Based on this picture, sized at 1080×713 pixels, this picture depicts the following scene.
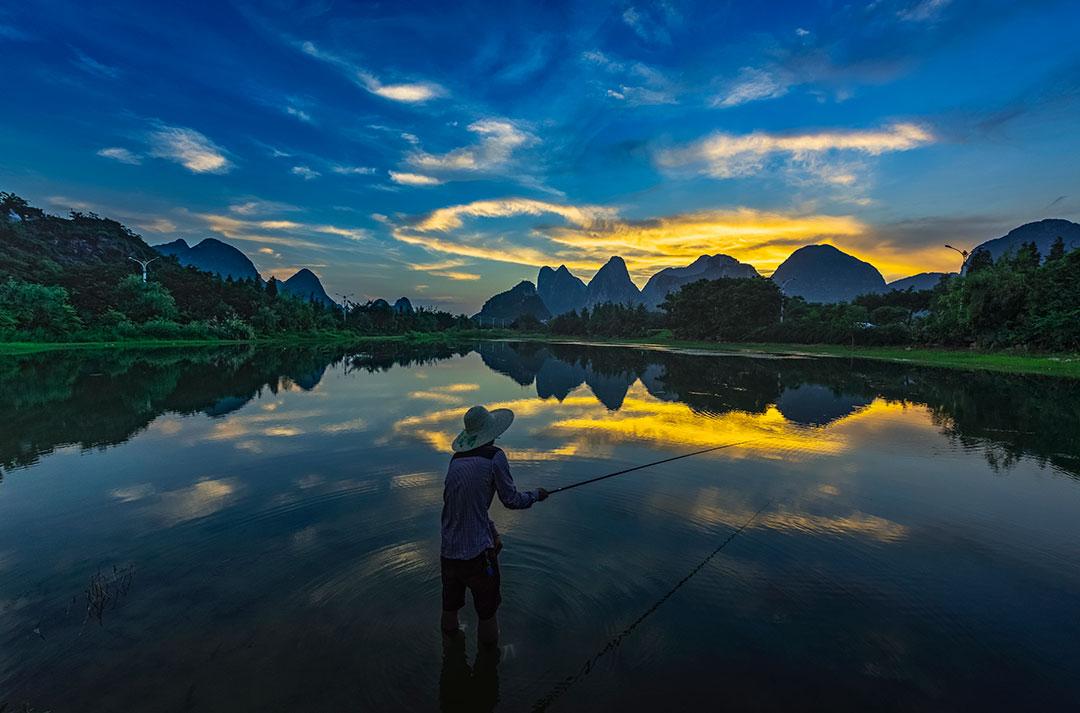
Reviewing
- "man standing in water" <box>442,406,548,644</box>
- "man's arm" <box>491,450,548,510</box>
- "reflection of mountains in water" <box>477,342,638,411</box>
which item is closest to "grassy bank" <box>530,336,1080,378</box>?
"reflection of mountains in water" <box>477,342,638,411</box>

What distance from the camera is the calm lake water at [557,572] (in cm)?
417

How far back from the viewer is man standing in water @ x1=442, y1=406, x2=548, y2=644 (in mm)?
4281

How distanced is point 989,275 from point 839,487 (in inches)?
1900

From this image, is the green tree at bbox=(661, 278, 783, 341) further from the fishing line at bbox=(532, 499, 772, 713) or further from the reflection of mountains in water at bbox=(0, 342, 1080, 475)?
the fishing line at bbox=(532, 499, 772, 713)

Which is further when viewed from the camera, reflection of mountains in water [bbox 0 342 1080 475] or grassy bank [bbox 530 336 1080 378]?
grassy bank [bbox 530 336 1080 378]

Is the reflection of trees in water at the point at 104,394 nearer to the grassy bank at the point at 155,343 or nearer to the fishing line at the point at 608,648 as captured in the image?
the grassy bank at the point at 155,343

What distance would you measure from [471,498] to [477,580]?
2.74 feet

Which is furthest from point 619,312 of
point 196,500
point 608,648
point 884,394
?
point 608,648

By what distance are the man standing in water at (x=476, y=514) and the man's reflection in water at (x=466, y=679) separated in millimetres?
181

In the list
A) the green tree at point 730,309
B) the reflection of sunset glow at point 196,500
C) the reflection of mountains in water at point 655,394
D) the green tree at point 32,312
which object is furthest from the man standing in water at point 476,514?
the green tree at point 730,309

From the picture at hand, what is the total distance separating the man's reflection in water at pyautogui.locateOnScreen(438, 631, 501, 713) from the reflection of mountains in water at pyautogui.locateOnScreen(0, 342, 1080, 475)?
39.8 ft

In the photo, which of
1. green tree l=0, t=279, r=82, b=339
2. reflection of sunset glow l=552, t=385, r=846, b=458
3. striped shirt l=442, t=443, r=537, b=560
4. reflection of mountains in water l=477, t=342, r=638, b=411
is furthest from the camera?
green tree l=0, t=279, r=82, b=339

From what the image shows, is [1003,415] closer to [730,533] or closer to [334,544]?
[730,533]

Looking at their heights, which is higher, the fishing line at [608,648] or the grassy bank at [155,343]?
the grassy bank at [155,343]
